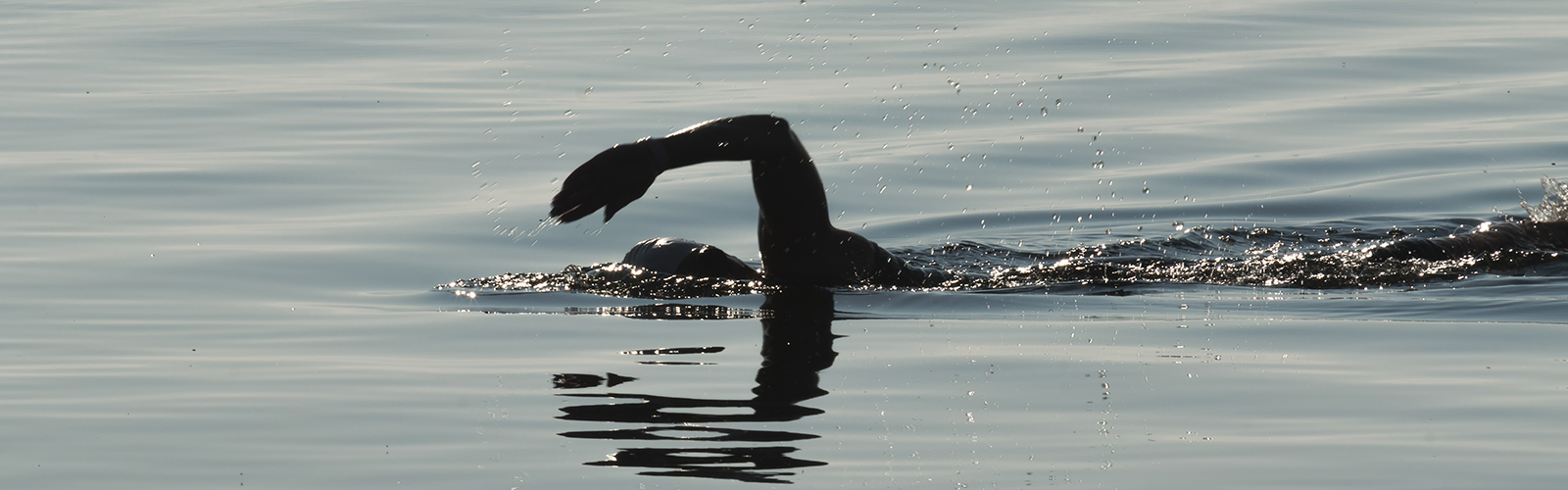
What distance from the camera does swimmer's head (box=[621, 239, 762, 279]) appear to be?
27.1 feet

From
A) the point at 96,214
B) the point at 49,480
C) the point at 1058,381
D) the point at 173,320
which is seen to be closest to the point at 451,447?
the point at 49,480

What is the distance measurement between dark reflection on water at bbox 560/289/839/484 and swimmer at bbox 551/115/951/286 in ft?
2.25

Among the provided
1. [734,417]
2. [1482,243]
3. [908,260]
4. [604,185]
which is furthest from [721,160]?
[1482,243]

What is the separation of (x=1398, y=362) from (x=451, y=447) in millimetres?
3055

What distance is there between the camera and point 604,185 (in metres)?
6.61

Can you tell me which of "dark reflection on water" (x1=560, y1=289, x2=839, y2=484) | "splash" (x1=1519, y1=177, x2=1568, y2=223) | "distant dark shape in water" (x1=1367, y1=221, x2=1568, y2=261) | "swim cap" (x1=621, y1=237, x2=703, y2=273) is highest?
"splash" (x1=1519, y1=177, x2=1568, y2=223)

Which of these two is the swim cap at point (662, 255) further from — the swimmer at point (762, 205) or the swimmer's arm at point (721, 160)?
the swimmer's arm at point (721, 160)

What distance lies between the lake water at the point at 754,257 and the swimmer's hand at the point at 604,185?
0.53 metres

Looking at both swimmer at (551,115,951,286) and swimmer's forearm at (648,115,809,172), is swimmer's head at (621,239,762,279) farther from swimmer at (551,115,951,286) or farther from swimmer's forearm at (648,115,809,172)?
swimmer's forearm at (648,115,809,172)

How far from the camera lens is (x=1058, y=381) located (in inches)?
244

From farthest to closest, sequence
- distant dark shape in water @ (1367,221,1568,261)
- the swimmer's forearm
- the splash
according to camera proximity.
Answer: the splash, distant dark shape in water @ (1367,221,1568,261), the swimmer's forearm

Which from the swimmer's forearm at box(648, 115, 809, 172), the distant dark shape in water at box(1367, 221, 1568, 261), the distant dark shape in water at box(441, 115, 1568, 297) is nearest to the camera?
the swimmer's forearm at box(648, 115, 809, 172)

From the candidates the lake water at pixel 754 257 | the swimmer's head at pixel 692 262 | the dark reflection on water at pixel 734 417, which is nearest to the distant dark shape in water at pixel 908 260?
the swimmer's head at pixel 692 262

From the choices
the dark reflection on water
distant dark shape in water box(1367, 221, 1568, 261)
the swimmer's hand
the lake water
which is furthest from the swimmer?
distant dark shape in water box(1367, 221, 1568, 261)
